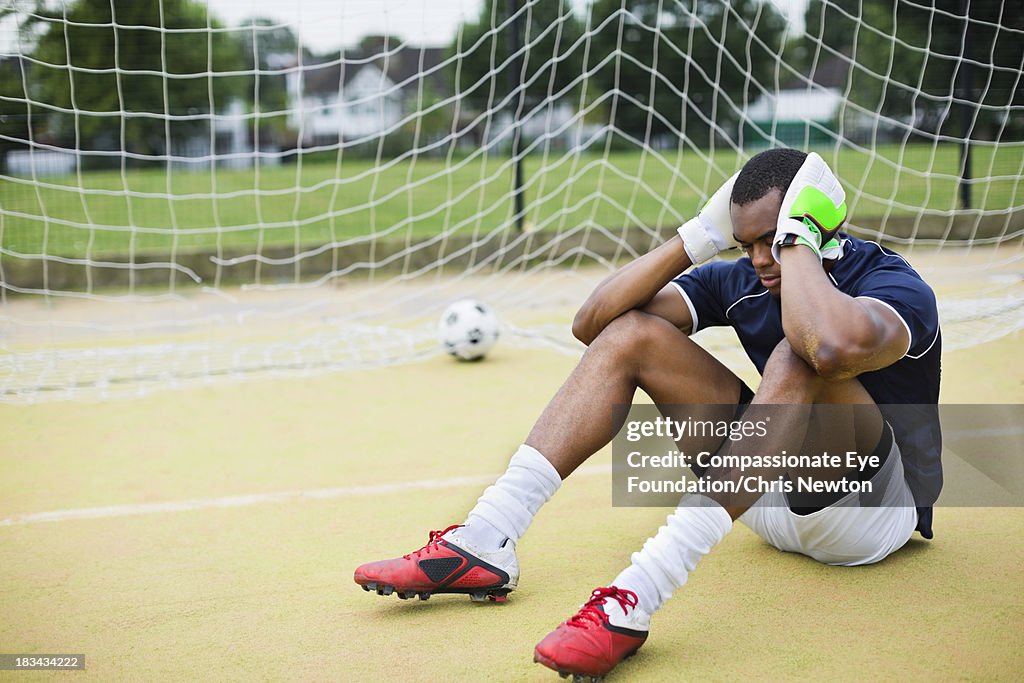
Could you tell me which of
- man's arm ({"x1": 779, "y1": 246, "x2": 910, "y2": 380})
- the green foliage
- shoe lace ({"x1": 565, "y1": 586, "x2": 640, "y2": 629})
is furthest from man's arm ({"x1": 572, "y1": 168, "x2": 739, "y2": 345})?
the green foliage

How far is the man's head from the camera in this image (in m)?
2.53

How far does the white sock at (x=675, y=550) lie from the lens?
2.27 meters

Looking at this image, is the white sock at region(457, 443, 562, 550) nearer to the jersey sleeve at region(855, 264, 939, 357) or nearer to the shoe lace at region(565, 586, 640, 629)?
the shoe lace at region(565, 586, 640, 629)

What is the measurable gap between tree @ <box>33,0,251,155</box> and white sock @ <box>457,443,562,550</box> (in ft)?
12.9

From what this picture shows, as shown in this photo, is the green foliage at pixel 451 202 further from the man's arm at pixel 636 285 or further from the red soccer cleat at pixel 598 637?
the red soccer cleat at pixel 598 637

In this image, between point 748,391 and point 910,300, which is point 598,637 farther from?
point 910,300

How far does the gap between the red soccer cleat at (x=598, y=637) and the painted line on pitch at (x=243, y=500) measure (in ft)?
5.12

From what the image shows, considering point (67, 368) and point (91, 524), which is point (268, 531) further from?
point (67, 368)

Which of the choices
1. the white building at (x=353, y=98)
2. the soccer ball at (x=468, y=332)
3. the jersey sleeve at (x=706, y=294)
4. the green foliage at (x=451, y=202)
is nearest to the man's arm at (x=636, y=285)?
the jersey sleeve at (x=706, y=294)

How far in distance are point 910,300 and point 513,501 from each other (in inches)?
43.5

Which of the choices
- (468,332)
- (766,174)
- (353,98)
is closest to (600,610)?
(766,174)

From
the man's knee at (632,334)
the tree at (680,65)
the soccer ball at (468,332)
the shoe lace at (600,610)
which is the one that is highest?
the tree at (680,65)

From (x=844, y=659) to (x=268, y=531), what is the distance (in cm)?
193

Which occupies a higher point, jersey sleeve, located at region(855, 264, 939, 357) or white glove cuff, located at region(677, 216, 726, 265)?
white glove cuff, located at region(677, 216, 726, 265)
